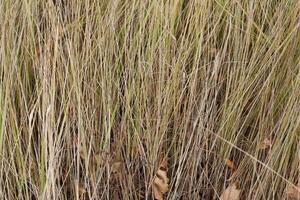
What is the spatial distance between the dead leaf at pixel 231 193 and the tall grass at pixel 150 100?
24 millimetres

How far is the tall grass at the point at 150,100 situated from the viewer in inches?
50.9

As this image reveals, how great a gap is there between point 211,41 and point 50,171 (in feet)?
1.91

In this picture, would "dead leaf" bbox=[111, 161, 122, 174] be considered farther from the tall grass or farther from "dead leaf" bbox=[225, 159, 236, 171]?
"dead leaf" bbox=[225, 159, 236, 171]

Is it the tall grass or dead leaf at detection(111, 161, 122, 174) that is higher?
the tall grass

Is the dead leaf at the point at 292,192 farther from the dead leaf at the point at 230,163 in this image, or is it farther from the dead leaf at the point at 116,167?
the dead leaf at the point at 116,167

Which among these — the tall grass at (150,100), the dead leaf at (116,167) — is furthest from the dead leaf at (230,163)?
the dead leaf at (116,167)

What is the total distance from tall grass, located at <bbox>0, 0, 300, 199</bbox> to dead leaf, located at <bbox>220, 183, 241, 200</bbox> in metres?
0.02

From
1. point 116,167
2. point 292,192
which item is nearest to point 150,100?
point 116,167

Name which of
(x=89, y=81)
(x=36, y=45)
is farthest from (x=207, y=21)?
(x=36, y=45)

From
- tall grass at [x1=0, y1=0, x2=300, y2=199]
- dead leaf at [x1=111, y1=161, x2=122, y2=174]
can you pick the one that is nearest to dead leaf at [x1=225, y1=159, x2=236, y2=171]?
tall grass at [x1=0, y1=0, x2=300, y2=199]

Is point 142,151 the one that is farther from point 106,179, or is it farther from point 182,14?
point 182,14

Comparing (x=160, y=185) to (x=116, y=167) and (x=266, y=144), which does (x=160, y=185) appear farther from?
(x=266, y=144)

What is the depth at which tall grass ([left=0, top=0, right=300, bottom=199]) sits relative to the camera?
129cm

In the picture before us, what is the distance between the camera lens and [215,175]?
53.0 inches
